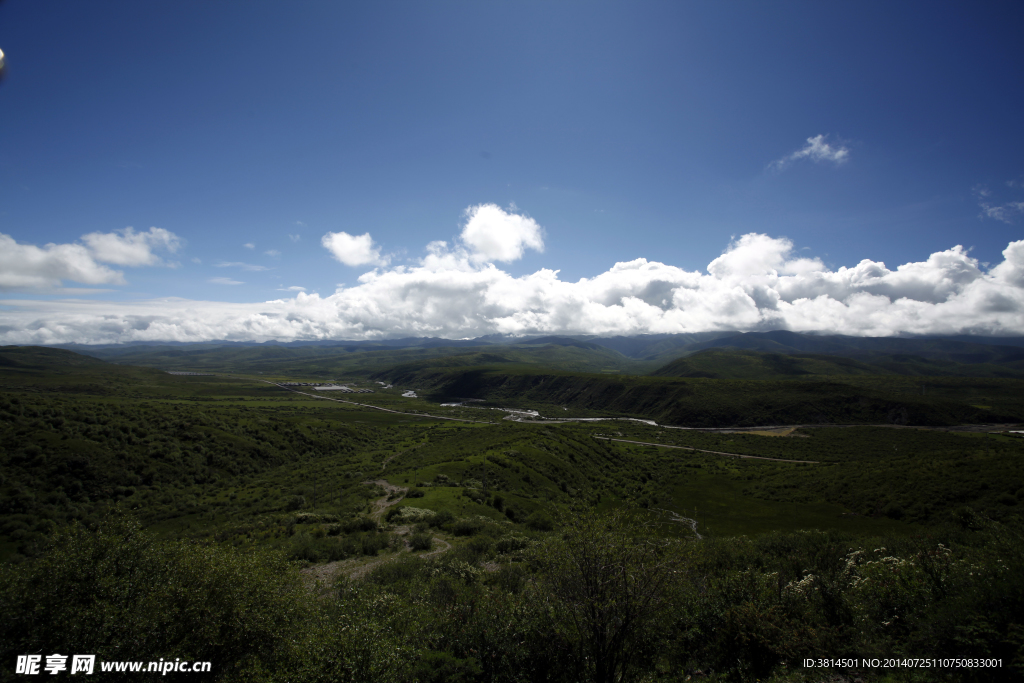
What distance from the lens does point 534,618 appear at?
12961mm

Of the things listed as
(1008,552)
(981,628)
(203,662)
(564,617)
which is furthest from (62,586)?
(1008,552)

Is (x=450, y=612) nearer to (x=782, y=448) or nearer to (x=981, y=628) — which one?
(x=981, y=628)

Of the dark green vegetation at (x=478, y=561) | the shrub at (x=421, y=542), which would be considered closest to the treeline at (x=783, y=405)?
the dark green vegetation at (x=478, y=561)

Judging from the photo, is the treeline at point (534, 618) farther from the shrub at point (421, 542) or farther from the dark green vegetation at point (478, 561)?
the shrub at point (421, 542)

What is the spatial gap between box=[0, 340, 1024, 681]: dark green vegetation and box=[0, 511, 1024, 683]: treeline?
2.7 inches

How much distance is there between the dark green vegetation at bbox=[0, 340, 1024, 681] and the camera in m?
10.8

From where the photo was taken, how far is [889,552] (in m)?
19.4

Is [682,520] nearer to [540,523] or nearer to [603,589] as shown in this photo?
[540,523]

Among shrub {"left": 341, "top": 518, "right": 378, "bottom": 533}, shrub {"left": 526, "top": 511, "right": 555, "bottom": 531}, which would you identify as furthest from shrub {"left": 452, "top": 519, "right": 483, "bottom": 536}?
shrub {"left": 341, "top": 518, "right": 378, "bottom": 533}

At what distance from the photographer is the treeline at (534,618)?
1013 cm

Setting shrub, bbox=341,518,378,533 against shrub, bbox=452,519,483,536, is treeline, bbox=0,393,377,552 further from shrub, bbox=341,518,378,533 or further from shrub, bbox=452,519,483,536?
shrub, bbox=452,519,483,536

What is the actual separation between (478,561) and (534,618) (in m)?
9.92

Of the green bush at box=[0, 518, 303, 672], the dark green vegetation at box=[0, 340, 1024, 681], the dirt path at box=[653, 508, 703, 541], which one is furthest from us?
the dirt path at box=[653, 508, 703, 541]

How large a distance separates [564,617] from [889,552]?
64.3 feet
